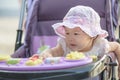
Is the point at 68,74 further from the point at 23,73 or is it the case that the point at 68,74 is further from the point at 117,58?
the point at 117,58

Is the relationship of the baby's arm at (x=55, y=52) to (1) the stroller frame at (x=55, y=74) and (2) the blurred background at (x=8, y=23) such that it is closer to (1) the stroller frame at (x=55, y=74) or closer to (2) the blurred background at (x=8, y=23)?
(1) the stroller frame at (x=55, y=74)

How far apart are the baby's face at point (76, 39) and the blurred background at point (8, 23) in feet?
7.48

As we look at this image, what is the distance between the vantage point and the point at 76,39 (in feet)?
5.59

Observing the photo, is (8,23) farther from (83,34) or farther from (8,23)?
(83,34)

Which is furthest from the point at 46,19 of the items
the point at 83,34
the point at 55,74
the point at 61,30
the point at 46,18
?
the point at 55,74

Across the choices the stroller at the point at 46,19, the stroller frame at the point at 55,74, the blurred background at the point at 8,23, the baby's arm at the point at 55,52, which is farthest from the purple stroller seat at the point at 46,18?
the blurred background at the point at 8,23

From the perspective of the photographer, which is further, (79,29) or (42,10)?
(42,10)

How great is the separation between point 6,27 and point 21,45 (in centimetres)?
335

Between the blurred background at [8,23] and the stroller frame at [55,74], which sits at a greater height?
the blurred background at [8,23]

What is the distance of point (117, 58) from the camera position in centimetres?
185

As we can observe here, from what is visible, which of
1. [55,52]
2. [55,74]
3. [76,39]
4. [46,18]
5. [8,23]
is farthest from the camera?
[8,23]

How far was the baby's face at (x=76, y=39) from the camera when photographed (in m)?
1.70

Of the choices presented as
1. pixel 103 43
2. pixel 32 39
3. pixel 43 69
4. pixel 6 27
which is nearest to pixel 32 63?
pixel 43 69

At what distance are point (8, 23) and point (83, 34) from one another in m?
4.10
